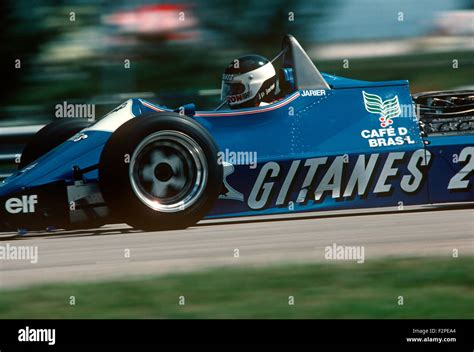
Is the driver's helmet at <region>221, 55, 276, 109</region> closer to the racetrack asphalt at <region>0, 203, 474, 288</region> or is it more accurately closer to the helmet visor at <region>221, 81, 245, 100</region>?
the helmet visor at <region>221, 81, 245, 100</region>

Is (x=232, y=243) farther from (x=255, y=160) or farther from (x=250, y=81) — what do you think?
(x=250, y=81)

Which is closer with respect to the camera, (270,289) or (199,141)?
(270,289)

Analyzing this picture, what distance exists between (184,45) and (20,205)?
4.05 meters

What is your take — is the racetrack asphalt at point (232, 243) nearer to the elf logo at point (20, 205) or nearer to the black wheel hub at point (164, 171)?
the elf logo at point (20, 205)

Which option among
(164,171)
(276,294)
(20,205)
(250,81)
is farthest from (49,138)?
(276,294)

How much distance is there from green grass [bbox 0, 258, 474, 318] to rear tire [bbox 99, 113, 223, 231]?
3.65 ft

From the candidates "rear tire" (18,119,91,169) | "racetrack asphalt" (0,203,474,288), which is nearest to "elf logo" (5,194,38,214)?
"racetrack asphalt" (0,203,474,288)

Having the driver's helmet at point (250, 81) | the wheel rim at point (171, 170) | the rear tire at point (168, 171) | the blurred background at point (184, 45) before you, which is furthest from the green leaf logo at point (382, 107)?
the blurred background at point (184, 45)

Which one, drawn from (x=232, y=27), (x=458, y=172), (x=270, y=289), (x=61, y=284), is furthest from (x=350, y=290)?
(x=232, y=27)

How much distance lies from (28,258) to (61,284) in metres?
0.87

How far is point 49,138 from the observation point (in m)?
7.35

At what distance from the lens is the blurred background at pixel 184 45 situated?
9.35 meters

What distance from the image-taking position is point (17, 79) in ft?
31.2
